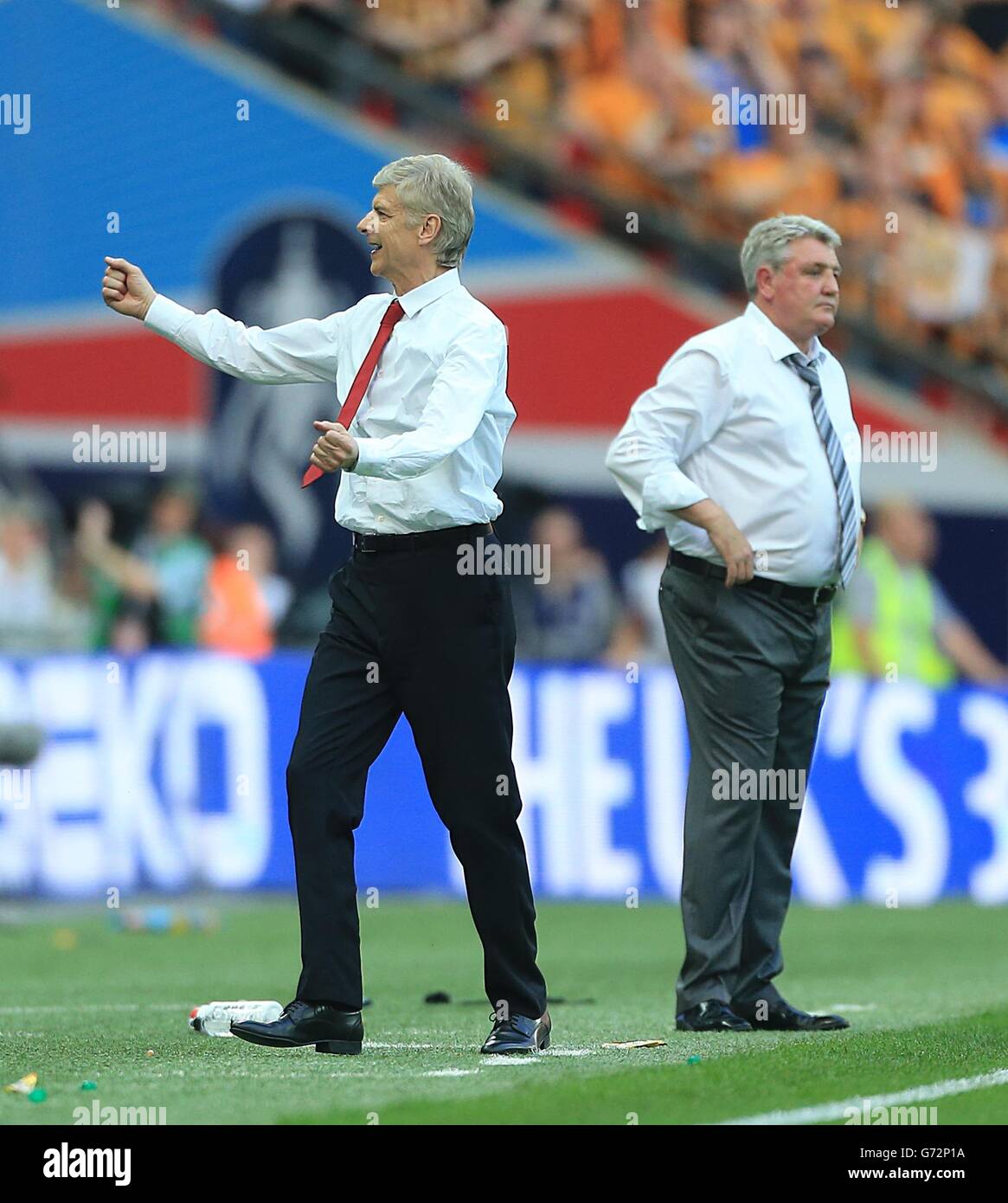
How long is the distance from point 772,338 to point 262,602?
25.2 ft

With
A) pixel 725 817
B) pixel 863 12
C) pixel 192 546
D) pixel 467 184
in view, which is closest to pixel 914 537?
pixel 192 546

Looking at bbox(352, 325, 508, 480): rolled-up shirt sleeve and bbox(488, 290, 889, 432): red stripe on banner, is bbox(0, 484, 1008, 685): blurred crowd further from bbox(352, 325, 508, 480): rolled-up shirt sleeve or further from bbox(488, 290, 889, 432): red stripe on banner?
bbox(352, 325, 508, 480): rolled-up shirt sleeve

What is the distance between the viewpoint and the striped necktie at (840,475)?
7.07 metres

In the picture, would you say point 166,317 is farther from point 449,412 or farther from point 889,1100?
point 889,1100

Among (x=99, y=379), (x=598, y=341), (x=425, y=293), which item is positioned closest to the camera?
(x=425, y=293)

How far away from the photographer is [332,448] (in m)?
5.49

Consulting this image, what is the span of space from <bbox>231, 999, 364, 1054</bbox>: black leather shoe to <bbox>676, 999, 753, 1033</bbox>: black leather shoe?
3.78ft

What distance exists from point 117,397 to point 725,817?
11.5 m

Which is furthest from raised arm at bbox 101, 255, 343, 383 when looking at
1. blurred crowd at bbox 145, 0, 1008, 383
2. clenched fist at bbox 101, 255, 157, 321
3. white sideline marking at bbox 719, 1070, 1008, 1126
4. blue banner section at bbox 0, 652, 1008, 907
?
blurred crowd at bbox 145, 0, 1008, 383

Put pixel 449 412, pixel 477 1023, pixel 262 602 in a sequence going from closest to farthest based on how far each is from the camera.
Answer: pixel 449 412
pixel 477 1023
pixel 262 602

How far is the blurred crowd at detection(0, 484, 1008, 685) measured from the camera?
14.2m

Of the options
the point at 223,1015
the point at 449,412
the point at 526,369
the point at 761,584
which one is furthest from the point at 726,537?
the point at 526,369

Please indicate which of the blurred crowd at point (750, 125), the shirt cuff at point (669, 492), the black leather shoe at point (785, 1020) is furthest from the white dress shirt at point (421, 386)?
the blurred crowd at point (750, 125)
